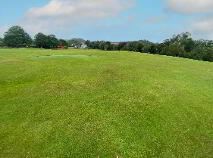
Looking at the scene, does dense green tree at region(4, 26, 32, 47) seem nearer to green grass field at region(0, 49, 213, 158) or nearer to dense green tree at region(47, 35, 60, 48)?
dense green tree at region(47, 35, 60, 48)

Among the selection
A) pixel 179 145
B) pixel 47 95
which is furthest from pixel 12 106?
pixel 179 145

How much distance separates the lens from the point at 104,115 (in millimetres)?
22797

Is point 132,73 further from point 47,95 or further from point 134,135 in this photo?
point 134,135

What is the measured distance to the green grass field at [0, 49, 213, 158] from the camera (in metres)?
19.5

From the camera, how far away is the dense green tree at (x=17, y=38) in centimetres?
12900

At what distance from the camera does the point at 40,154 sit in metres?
18.8

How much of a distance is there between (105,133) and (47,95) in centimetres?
783

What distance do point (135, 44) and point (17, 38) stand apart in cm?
3933

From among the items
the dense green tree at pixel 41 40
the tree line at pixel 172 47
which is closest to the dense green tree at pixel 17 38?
the dense green tree at pixel 41 40

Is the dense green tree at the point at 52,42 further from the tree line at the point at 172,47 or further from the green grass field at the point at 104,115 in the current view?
the green grass field at the point at 104,115

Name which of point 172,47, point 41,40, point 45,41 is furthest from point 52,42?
point 172,47

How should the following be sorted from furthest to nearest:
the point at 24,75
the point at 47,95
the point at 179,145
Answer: the point at 24,75, the point at 47,95, the point at 179,145

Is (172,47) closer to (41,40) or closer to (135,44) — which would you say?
(135,44)

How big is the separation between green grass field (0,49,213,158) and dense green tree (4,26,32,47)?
9650 cm
